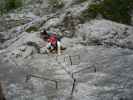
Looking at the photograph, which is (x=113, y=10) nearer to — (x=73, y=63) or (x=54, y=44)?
(x=54, y=44)

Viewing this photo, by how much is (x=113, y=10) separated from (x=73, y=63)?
377 centimetres

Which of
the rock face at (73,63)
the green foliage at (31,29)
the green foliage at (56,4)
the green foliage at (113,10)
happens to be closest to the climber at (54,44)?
the rock face at (73,63)

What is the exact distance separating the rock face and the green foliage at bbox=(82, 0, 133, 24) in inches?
15.0

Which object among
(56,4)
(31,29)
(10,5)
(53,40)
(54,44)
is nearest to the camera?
(54,44)

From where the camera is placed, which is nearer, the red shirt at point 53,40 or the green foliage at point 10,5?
the red shirt at point 53,40

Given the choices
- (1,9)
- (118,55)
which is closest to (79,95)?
(118,55)

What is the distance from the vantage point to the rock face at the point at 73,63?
7.71 meters

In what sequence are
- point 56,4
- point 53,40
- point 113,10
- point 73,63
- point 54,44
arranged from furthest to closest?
point 56,4
point 113,10
point 53,40
point 54,44
point 73,63

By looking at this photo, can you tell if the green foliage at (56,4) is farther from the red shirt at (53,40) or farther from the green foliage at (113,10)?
the red shirt at (53,40)

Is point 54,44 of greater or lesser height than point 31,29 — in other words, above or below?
above

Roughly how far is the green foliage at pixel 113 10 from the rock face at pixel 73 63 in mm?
381

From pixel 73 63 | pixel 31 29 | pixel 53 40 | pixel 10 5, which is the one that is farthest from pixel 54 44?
pixel 10 5

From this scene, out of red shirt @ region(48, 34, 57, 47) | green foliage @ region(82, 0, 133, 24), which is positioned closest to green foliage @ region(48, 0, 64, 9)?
green foliage @ region(82, 0, 133, 24)

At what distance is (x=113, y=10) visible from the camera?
1185cm
